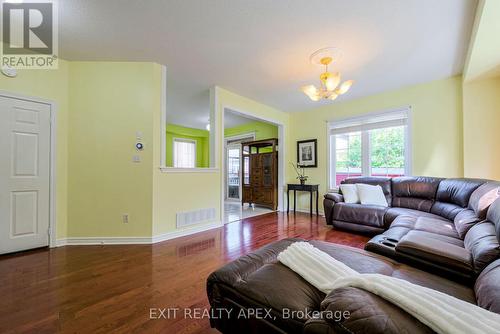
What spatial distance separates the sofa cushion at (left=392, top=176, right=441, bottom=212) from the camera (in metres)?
3.08

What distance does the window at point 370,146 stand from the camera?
3805 mm

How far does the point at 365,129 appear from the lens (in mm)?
4164

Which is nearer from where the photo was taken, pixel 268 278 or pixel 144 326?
pixel 268 278

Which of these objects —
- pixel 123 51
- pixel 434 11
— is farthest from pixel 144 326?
pixel 434 11

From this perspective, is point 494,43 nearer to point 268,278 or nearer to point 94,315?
point 268,278

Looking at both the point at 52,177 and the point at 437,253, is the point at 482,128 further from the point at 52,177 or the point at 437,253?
the point at 52,177

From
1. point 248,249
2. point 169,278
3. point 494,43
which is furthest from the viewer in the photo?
point 248,249

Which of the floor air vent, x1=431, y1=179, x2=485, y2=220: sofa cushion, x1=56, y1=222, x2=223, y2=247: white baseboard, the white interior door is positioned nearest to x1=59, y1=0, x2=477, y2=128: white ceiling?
the white interior door

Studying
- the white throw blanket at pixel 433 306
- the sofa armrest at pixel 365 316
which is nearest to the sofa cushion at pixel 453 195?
the white throw blanket at pixel 433 306

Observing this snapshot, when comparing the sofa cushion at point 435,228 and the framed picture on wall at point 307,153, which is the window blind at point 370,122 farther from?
the sofa cushion at point 435,228

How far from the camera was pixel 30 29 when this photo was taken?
218cm

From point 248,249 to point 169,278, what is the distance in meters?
1.00

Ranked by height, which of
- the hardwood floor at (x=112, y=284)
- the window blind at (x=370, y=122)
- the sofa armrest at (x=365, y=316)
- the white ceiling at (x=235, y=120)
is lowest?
the hardwood floor at (x=112, y=284)

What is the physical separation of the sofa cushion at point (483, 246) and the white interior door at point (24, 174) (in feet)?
13.7
